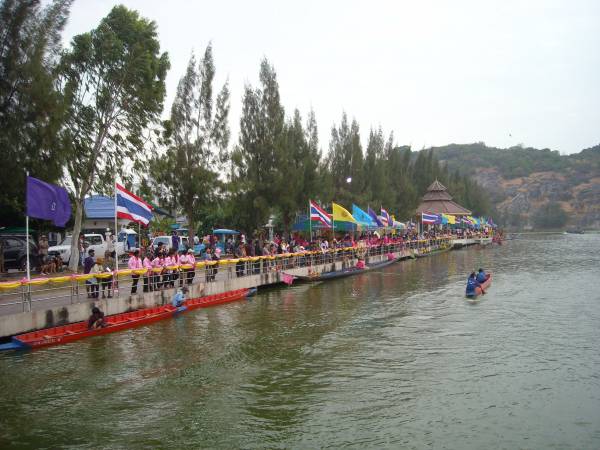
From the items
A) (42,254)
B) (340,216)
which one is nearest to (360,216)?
(340,216)

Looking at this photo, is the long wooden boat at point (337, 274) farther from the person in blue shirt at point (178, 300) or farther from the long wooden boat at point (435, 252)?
the long wooden boat at point (435, 252)

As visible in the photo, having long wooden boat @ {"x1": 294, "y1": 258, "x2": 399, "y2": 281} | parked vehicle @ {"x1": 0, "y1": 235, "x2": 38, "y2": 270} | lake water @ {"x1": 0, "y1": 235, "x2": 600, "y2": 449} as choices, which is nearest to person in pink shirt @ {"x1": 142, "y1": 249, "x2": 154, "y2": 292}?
lake water @ {"x1": 0, "y1": 235, "x2": 600, "y2": 449}

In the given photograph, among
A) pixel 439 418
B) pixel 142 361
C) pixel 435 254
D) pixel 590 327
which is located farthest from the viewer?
pixel 435 254

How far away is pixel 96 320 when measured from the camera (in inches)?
695

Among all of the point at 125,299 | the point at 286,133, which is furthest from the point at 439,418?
the point at 286,133

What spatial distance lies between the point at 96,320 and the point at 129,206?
4486 mm

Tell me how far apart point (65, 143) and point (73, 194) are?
658 centimetres

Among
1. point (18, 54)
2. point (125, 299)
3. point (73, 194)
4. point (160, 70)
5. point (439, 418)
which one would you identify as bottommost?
point (439, 418)

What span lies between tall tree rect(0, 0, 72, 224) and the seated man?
233 inches

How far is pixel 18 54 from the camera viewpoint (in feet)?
60.5

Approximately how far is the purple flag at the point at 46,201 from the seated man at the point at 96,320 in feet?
10.3

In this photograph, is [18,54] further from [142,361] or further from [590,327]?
[590,327]

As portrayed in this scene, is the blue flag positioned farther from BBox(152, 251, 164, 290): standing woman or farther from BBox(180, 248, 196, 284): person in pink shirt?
BBox(152, 251, 164, 290): standing woman

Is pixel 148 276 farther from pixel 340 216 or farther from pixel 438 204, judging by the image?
pixel 438 204
